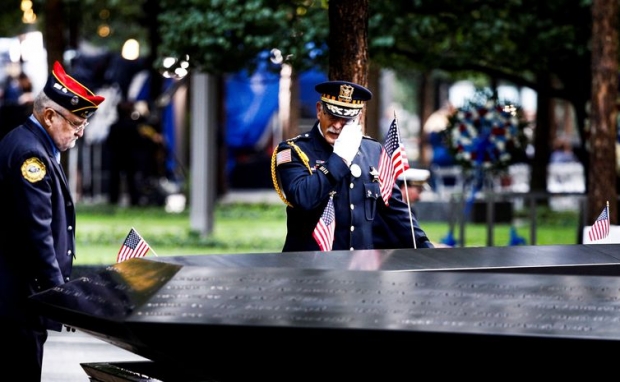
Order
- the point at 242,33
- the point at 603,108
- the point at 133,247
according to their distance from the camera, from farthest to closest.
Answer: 1. the point at 242,33
2. the point at 603,108
3. the point at 133,247

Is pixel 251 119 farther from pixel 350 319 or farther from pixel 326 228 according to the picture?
pixel 350 319

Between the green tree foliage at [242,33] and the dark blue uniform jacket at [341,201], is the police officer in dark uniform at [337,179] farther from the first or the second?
the green tree foliage at [242,33]

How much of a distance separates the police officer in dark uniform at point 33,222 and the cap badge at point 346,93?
1532mm

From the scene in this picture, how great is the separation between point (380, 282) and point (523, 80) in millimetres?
12811

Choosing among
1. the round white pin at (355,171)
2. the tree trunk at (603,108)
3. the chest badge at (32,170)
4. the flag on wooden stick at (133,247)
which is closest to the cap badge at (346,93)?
the round white pin at (355,171)

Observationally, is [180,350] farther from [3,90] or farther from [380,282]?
[3,90]

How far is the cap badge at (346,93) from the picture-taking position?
7.91m

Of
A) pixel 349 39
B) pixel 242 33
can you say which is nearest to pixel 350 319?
pixel 349 39

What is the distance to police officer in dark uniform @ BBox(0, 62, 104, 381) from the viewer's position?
6.57 metres

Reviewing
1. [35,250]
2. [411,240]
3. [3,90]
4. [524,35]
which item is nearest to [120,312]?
[35,250]

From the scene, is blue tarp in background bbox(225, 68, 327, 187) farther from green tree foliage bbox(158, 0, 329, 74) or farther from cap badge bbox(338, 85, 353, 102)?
cap badge bbox(338, 85, 353, 102)

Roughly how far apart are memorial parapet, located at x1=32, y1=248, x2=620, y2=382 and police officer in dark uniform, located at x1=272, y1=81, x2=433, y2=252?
7.42 ft

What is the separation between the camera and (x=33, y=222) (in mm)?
6551

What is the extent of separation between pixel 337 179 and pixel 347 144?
0.19m
